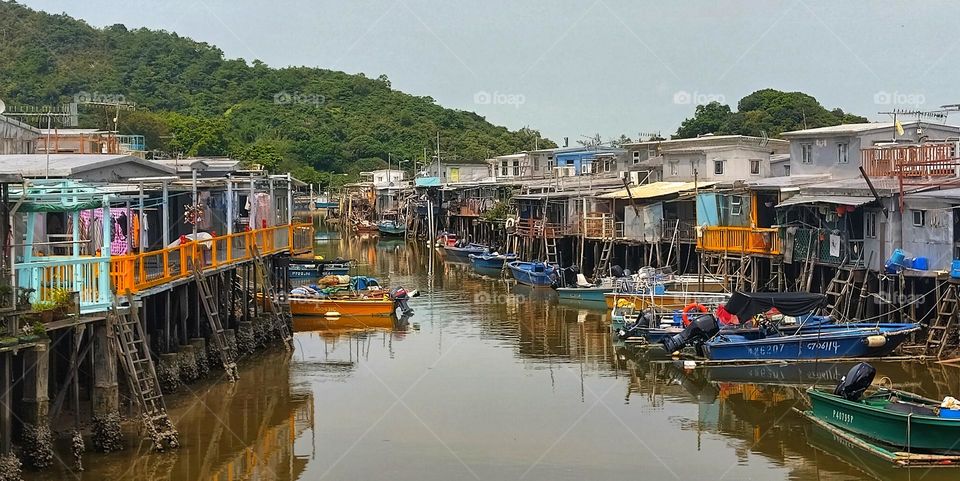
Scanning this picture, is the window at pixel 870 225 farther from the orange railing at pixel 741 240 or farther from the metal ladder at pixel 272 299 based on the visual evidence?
the metal ladder at pixel 272 299

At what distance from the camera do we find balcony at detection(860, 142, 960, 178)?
32906 mm

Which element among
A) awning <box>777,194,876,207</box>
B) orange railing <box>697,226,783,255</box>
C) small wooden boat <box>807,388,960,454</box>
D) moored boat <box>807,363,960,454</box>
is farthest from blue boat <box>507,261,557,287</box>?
small wooden boat <box>807,388,960,454</box>

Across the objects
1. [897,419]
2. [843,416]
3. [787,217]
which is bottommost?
[843,416]

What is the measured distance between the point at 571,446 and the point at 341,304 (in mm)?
17925

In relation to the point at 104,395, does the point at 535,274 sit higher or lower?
higher

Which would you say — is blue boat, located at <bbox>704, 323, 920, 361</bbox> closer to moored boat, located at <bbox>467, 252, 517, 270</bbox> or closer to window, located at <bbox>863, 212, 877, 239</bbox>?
window, located at <bbox>863, 212, 877, 239</bbox>

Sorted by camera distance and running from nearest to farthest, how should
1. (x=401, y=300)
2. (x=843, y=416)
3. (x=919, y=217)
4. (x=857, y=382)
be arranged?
1. (x=857, y=382)
2. (x=843, y=416)
3. (x=919, y=217)
4. (x=401, y=300)

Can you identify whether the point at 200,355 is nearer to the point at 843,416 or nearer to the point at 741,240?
the point at 843,416

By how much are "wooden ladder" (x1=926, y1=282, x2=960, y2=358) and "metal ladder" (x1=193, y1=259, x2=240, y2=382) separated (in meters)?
17.2

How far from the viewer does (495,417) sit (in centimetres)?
2500

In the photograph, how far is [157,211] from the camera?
3122 centimetres

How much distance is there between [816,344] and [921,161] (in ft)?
24.6

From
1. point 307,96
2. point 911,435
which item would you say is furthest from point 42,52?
point 911,435

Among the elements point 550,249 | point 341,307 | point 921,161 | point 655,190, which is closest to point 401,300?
point 341,307
